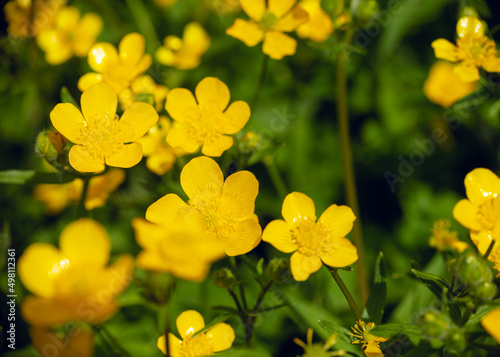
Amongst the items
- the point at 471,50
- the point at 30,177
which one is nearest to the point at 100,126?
the point at 30,177

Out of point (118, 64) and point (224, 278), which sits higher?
point (118, 64)

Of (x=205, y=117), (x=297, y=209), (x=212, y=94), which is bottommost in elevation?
(x=297, y=209)

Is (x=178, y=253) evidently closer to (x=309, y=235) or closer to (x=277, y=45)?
(x=309, y=235)

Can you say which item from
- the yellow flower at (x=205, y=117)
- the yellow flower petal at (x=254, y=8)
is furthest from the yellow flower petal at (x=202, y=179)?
the yellow flower petal at (x=254, y=8)

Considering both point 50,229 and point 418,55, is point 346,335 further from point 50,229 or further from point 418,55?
point 418,55

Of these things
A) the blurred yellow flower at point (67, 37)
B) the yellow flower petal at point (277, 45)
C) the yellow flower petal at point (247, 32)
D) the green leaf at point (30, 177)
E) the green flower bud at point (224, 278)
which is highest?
the blurred yellow flower at point (67, 37)

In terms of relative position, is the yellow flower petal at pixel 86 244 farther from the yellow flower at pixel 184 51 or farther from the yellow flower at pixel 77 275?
the yellow flower at pixel 184 51
